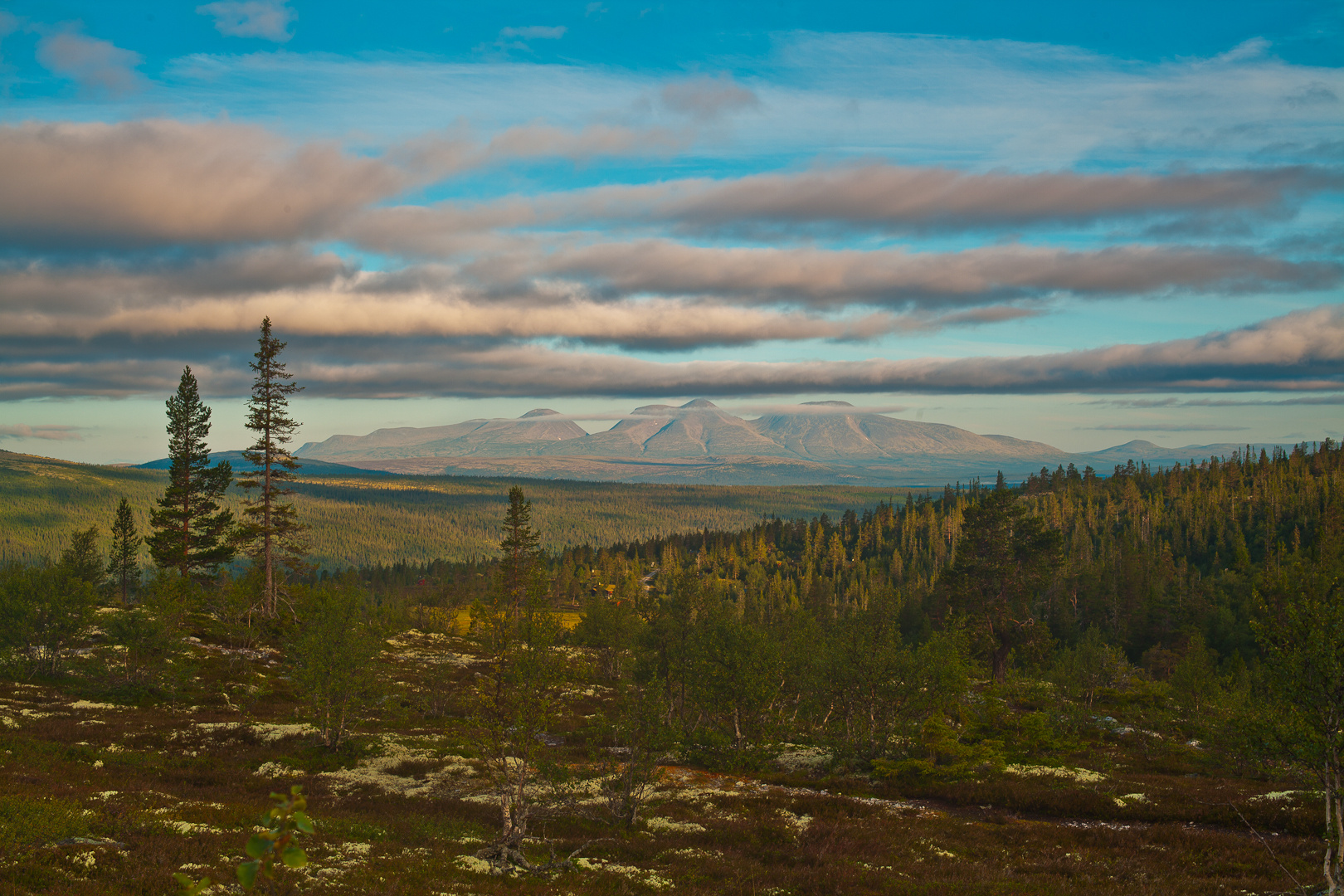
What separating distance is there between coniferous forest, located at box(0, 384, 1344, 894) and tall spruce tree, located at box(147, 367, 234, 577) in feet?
1.72

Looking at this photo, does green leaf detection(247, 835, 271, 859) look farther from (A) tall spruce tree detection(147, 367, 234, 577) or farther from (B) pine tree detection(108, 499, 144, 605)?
(B) pine tree detection(108, 499, 144, 605)

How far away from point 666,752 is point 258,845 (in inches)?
1589

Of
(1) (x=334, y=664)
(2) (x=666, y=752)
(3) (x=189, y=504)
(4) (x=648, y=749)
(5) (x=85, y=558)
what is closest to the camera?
(4) (x=648, y=749)

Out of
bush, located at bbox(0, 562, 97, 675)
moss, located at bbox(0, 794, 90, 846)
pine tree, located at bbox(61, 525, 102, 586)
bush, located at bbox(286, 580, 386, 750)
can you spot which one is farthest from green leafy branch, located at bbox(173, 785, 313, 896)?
pine tree, located at bbox(61, 525, 102, 586)

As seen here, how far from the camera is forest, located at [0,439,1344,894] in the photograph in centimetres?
2034

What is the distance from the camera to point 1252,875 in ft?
79.1

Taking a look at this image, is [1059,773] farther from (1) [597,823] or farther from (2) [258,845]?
(2) [258,845]

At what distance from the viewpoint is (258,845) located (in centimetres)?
398

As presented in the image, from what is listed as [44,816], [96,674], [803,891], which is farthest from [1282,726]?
[96,674]

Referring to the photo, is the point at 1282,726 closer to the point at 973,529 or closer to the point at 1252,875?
the point at 1252,875

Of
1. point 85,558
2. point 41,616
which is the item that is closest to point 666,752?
point 41,616

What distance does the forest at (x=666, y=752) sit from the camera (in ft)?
66.7

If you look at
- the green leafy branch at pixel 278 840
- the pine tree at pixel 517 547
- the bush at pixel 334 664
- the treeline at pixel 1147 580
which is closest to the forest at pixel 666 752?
the green leafy branch at pixel 278 840

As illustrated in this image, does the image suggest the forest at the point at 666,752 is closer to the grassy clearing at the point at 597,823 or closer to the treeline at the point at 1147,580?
the grassy clearing at the point at 597,823
